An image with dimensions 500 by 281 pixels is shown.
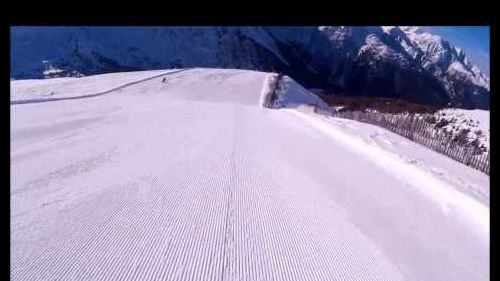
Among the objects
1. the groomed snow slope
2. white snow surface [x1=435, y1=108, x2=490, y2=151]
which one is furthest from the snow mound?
the groomed snow slope

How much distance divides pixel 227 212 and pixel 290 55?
4119 inches

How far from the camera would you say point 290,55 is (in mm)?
108500

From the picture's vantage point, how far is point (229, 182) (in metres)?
7.26

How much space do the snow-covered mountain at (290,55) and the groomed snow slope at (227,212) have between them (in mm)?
51713

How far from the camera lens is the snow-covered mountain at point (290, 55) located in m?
68.2

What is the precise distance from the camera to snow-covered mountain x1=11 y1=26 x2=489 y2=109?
224ft

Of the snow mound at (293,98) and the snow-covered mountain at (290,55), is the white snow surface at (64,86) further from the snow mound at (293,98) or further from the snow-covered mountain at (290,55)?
the snow-covered mountain at (290,55)

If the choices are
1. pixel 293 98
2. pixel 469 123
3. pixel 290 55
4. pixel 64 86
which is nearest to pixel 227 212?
pixel 469 123

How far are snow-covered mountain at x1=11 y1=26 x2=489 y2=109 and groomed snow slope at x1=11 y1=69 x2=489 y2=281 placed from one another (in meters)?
51.7

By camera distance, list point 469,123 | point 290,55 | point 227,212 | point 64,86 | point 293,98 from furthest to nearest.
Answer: point 290,55, point 293,98, point 64,86, point 469,123, point 227,212

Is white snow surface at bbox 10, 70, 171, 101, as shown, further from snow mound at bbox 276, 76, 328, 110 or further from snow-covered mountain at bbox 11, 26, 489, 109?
snow-covered mountain at bbox 11, 26, 489, 109

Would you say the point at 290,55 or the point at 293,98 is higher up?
the point at 290,55

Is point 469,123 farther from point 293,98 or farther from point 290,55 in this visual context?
point 290,55
